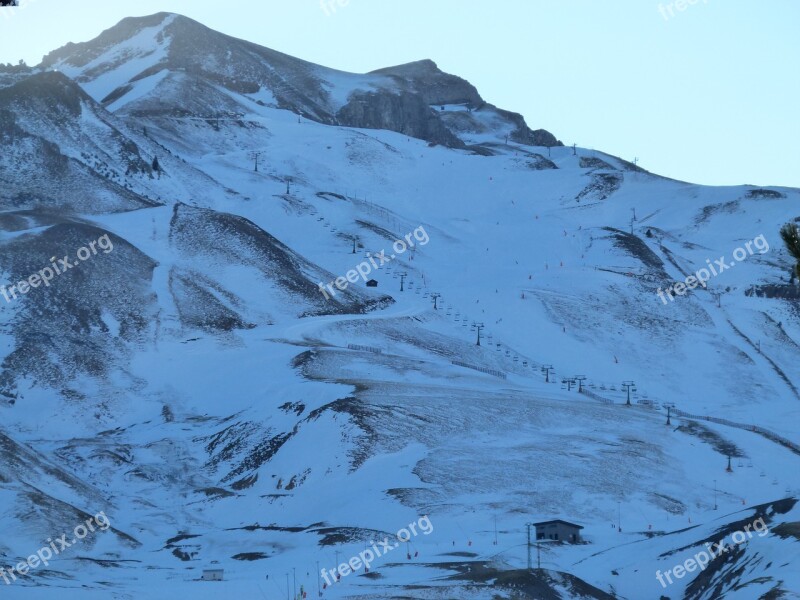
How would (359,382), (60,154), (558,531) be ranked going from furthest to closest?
(60,154) → (359,382) → (558,531)

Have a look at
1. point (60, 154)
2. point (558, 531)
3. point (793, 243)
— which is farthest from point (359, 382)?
point (793, 243)

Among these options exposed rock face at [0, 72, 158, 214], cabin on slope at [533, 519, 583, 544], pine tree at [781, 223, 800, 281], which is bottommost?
cabin on slope at [533, 519, 583, 544]

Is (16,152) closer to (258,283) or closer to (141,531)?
(258,283)

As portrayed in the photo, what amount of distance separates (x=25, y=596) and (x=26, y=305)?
1956 inches

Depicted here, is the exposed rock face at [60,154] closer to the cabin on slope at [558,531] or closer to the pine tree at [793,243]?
the cabin on slope at [558,531]

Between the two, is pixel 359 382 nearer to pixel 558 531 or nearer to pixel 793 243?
pixel 558 531

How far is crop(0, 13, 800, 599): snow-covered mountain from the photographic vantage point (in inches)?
3317

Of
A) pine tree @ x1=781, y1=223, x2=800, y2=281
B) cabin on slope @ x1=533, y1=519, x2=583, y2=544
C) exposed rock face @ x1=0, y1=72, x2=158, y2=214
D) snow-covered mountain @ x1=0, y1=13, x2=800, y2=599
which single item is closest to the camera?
pine tree @ x1=781, y1=223, x2=800, y2=281

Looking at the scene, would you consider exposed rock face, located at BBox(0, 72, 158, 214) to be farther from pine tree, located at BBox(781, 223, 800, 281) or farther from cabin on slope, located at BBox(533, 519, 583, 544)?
pine tree, located at BBox(781, 223, 800, 281)

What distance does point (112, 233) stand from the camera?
13700cm

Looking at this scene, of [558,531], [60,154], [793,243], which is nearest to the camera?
[793,243]

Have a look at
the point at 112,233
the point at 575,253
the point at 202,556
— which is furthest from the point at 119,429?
the point at 575,253

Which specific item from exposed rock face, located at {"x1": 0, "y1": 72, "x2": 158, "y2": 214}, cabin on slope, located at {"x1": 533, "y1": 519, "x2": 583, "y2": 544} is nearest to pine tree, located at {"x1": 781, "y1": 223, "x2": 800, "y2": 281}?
cabin on slope, located at {"x1": 533, "y1": 519, "x2": 583, "y2": 544}

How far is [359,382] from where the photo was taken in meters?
112
